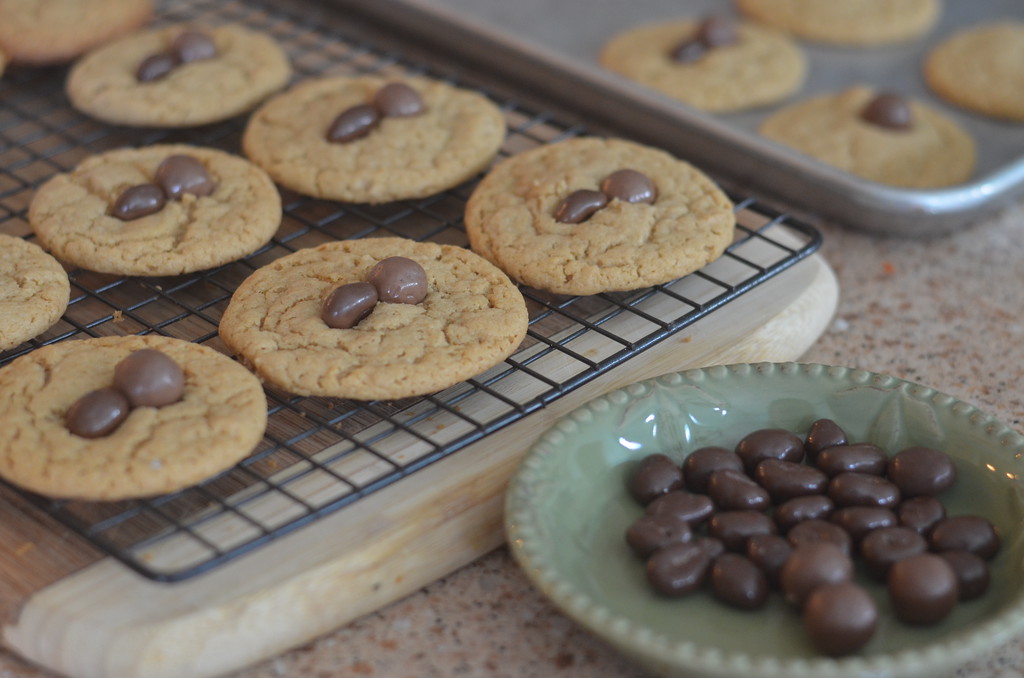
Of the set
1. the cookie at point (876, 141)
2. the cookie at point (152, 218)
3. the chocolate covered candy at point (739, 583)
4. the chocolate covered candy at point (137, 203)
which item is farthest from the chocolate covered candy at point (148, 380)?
the cookie at point (876, 141)

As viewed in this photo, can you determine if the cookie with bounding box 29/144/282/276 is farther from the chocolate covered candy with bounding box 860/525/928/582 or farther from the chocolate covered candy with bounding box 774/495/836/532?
the chocolate covered candy with bounding box 860/525/928/582

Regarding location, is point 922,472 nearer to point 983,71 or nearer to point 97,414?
point 97,414

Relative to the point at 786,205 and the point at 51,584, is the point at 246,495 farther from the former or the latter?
the point at 786,205

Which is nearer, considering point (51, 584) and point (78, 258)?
point (51, 584)

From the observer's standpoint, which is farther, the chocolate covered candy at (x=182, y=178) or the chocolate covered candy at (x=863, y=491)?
the chocolate covered candy at (x=182, y=178)

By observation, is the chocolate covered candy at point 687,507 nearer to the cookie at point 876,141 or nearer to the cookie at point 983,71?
the cookie at point 876,141

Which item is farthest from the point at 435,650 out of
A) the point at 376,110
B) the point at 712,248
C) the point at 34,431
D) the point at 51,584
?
the point at 376,110
